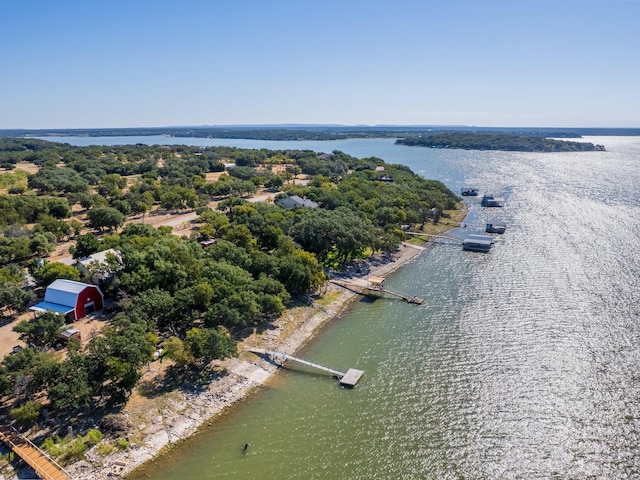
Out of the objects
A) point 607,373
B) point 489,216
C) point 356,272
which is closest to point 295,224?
point 356,272

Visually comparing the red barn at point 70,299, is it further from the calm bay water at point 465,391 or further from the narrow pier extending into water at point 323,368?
the calm bay water at point 465,391

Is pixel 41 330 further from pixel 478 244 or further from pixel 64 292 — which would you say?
pixel 478 244

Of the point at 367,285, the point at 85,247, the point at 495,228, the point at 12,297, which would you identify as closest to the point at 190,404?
the point at 12,297

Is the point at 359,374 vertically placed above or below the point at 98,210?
below

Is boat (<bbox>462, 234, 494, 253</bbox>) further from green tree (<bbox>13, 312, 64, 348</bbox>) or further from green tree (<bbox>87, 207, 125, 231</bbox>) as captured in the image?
green tree (<bbox>13, 312, 64, 348</bbox>)

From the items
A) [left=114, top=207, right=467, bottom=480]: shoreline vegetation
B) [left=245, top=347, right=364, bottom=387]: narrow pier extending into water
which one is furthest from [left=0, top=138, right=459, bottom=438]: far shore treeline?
[left=245, top=347, right=364, bottom=387]: narrow pier extending into water

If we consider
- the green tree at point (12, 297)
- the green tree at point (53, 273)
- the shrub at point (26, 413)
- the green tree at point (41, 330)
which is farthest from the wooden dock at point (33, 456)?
the green tree at point (53, 273)

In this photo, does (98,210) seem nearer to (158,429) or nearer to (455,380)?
(158,429)
